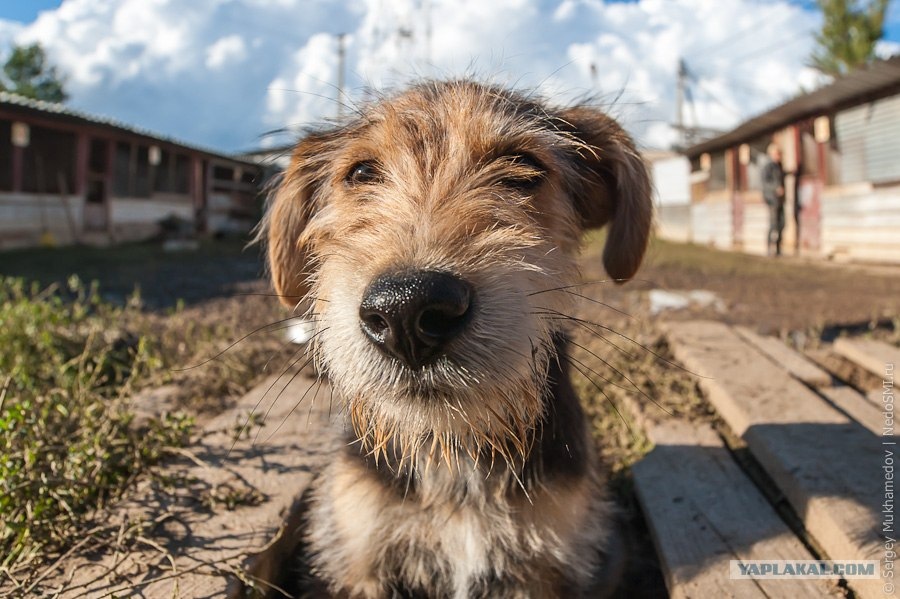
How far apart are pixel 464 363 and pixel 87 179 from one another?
23.0 meters

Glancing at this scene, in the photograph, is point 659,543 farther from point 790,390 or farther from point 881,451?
point 790,390

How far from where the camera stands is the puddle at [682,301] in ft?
23.2

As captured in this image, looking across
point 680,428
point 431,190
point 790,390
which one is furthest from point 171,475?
point 790,390

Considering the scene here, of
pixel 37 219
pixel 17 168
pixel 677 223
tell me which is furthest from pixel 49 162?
pixel 677 223

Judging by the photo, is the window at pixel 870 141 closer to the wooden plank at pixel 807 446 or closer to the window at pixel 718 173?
the window at pixel 718 173

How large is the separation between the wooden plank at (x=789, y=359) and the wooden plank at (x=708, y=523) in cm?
114

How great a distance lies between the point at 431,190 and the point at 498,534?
1.29 metres

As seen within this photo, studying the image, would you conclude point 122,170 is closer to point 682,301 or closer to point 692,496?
point 682,301

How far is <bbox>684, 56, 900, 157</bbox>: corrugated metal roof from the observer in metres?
12.6

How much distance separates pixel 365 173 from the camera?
101 inches

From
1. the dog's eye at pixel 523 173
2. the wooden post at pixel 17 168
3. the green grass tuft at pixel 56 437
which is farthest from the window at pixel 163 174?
the dog's eye at pixel 523 173

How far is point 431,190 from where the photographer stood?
2170 millimetres

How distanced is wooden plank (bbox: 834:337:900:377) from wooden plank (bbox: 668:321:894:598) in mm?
713

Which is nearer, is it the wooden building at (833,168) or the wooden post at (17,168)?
the wooden building at (833,168)
